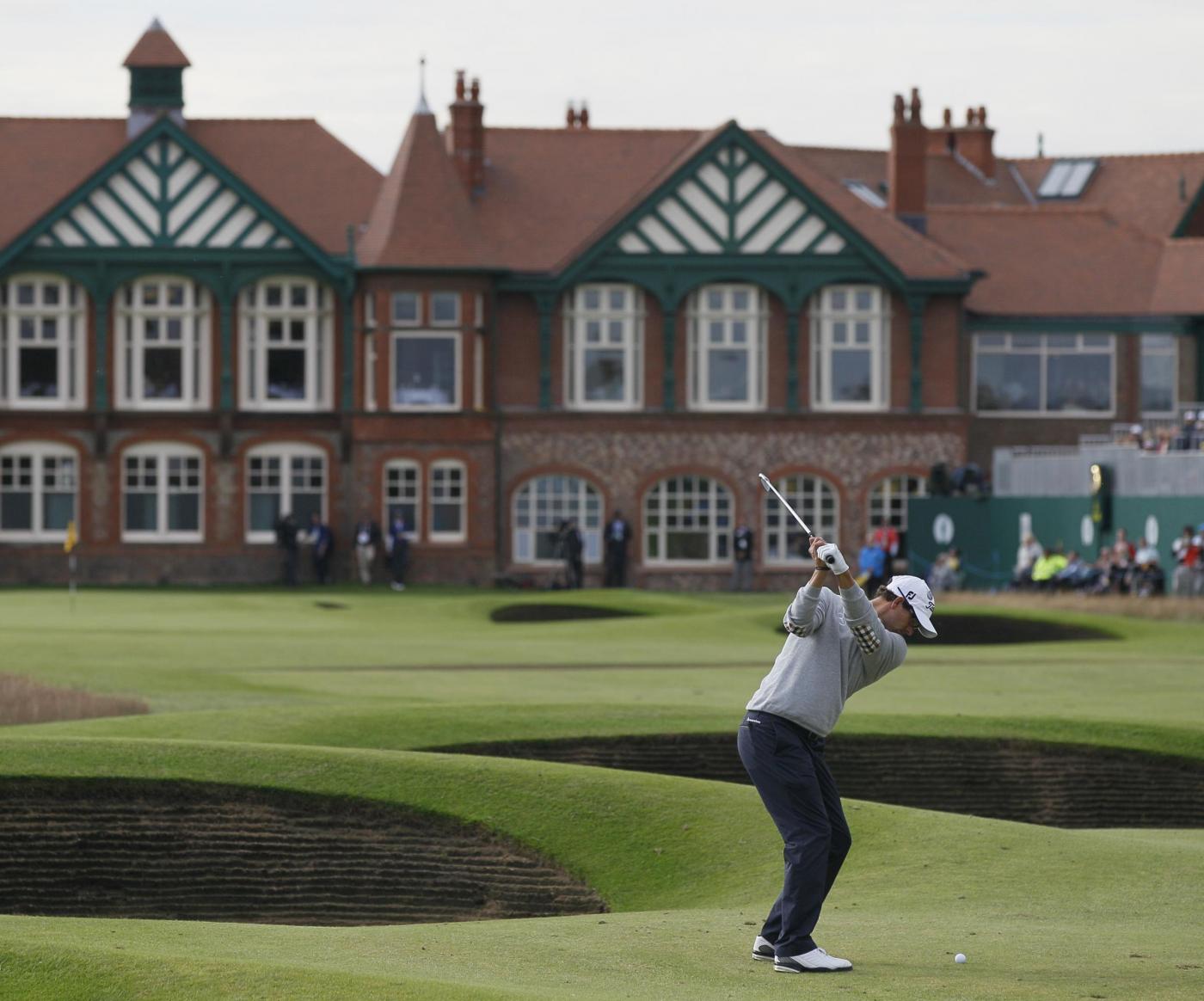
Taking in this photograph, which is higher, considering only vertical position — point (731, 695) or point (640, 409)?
point (640, 409)

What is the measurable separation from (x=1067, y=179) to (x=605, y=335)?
16140mm

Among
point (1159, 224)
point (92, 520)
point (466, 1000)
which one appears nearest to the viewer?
point (466, 1000)

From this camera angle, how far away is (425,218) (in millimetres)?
47156

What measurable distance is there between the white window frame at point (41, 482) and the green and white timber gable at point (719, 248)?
9.97m

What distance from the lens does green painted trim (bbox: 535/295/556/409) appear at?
47.9 m

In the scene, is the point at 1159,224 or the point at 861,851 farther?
the point at 1159,224

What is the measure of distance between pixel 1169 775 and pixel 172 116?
36474 mm

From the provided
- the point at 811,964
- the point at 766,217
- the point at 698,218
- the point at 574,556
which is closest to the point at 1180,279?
the point at 766,217

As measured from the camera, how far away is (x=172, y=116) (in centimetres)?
4900

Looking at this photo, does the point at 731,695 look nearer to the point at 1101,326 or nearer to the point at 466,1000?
the point at 466,1000

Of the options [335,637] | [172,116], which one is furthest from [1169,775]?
[172,116]

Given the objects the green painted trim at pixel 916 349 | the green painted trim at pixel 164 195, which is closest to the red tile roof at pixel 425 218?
the green painted trim at pixel 164 195

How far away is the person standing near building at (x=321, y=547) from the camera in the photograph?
46.7 m

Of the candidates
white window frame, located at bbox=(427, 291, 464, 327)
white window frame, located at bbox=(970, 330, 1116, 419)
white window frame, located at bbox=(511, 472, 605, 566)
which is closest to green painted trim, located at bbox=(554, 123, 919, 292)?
white window frame, located at bbox=(427, 291, 464, 327)
